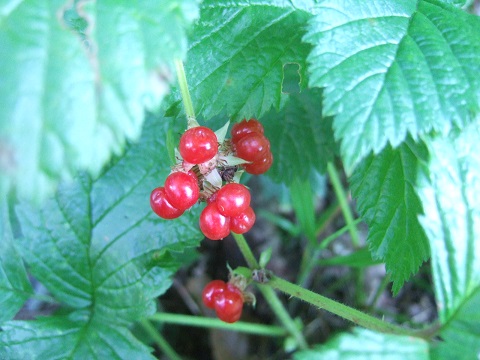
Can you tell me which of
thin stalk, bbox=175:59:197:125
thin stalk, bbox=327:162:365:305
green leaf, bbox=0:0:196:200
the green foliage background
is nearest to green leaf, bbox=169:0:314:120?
the green foliage background

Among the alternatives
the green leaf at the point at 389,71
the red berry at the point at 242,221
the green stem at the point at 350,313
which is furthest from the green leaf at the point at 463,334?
the red berry at the point at 242,221

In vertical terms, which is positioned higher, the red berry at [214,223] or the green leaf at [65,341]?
the red berry at [214,223]

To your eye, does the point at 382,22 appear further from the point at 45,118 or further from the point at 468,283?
the point at 45,118

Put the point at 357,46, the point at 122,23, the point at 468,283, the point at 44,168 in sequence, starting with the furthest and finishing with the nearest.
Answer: the point at 357,46 < the point at 468,283 < the point at 122,23 < the point at 44,168

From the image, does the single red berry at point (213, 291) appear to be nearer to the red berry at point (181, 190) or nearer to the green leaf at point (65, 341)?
the green leaf at point (65, 341)

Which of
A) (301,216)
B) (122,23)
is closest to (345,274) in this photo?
(301,216)

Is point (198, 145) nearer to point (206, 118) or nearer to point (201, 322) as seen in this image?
point (206, 118)
